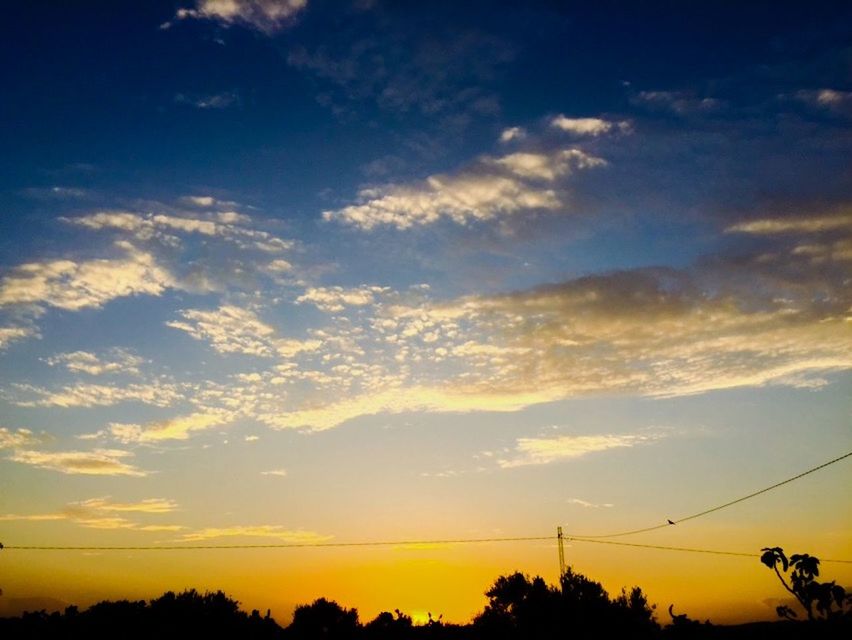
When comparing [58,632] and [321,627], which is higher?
[58,632]

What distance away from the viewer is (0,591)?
47281 millimetres

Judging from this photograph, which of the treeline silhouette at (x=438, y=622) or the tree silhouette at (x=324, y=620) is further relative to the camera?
the tree silhouette at (x=324, y=620)

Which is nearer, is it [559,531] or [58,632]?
[58,632]

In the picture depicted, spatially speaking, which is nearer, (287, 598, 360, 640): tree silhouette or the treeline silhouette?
the treeline silhouette

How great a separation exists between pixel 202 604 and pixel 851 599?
40978mm

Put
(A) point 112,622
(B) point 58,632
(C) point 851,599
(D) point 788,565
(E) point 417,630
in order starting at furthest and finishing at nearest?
(E) point 417,630, (A) point 112,622, (B) point 58,632, (D) point 788,565, (C) point 851,599

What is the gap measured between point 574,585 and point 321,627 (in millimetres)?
30339

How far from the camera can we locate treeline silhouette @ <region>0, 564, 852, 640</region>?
26.6 meters

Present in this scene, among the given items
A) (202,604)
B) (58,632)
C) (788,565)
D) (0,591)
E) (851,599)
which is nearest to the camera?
(851,599)

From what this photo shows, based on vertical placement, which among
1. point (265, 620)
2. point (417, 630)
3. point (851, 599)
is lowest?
point (417, 630)

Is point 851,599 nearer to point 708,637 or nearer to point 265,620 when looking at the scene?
point 708,637

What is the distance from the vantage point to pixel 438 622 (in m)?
66.9

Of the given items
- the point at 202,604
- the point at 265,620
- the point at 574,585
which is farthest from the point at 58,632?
the point at 574,585

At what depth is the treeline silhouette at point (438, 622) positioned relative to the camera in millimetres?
26625
